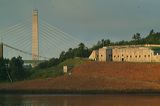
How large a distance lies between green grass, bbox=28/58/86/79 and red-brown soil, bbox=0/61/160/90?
9.39 feet

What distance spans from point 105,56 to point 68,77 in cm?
1249

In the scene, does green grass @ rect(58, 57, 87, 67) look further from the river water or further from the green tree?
the river water

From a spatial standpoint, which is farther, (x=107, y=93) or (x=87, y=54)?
(x=87, y=54)

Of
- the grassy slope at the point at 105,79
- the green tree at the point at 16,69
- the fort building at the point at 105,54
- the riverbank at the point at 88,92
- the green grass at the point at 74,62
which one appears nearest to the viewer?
the riverbank at the point at 88,92

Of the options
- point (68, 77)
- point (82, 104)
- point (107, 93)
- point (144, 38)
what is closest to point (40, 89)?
point (68, 77)

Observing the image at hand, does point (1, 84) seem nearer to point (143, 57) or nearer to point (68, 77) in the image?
point (68, 77)

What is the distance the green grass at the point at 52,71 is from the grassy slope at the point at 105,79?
279 cm

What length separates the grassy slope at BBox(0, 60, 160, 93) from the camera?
64188 millimetres

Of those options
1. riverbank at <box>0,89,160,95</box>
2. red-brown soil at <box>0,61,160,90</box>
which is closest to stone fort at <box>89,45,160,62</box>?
red-brown soil at <box>0,61,160,90</box>

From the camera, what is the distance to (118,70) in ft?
227

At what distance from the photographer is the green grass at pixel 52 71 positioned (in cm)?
7256

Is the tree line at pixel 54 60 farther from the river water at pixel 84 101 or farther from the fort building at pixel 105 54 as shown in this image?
the river water at pixel 84 101

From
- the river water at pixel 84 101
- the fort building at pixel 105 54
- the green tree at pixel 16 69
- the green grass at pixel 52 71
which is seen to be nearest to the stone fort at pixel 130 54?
the fort building at pixel 105 54

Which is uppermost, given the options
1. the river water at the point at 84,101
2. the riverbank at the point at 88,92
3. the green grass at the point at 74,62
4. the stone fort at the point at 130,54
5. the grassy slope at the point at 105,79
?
the stone fort at the point at 130,54
